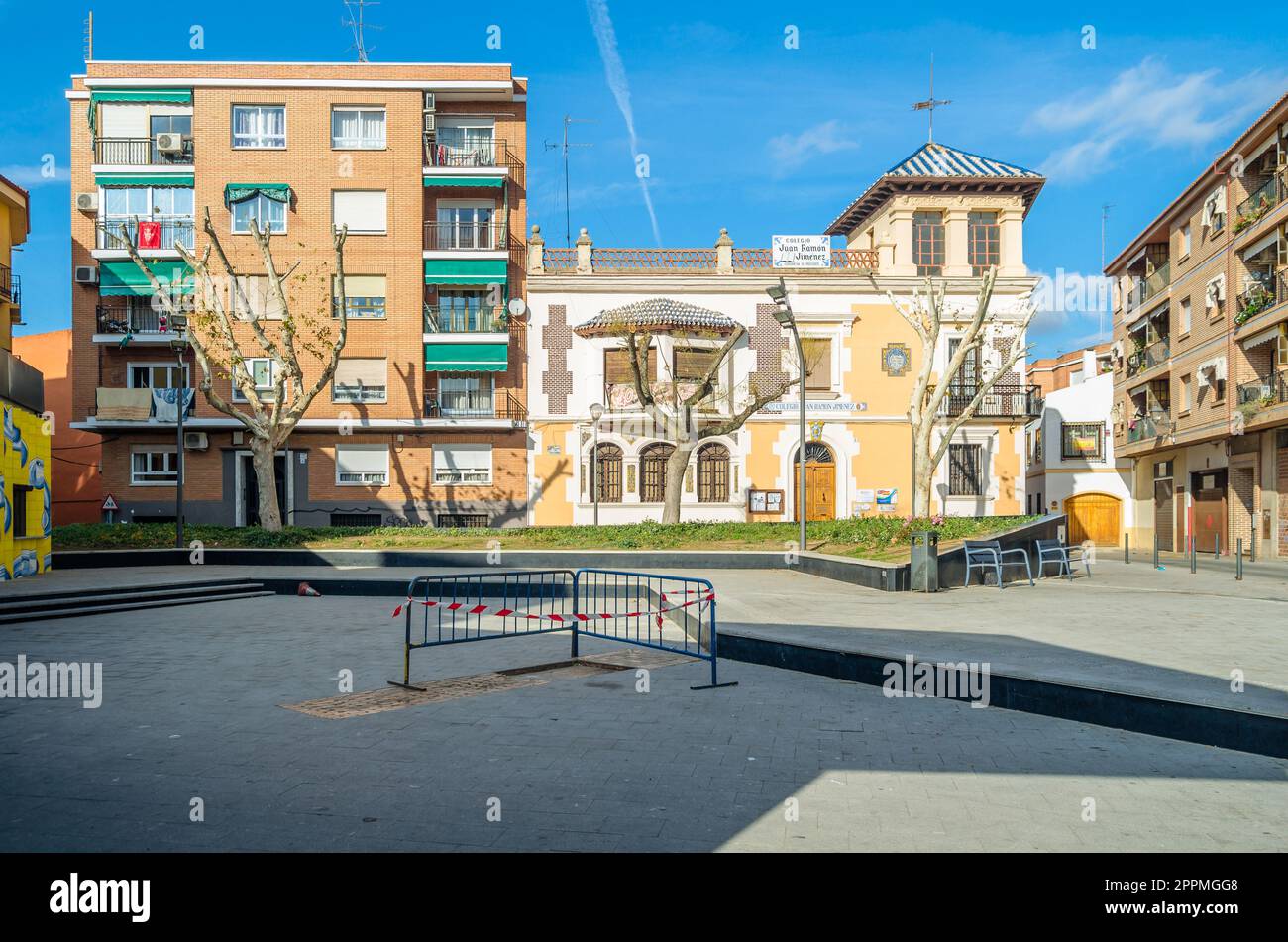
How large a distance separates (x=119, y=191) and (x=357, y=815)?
33.7 meters

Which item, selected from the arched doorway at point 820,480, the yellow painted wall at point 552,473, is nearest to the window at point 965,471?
the arched doorway at point 820,480

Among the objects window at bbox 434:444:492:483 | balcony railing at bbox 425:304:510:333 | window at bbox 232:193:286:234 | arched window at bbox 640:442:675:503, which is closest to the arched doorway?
arched window at bbox 640:442:675:503

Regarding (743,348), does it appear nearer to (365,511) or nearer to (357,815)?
(365,511)

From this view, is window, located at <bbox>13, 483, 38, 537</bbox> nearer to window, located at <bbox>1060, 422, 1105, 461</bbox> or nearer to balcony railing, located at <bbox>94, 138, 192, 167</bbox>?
balcony railing, located at <bbox>94, 138, 192, 167</bbox>

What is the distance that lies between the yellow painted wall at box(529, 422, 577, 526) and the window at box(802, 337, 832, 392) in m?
8.68

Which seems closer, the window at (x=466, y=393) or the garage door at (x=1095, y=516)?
the window at (x=466, y=393)

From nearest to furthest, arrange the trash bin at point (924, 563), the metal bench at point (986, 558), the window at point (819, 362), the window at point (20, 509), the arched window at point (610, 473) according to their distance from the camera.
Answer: the trash bin at point (924, 563)
the metal bench at point (986, 558)
the window at point (20, 509)
the arched window at point (610, 473)
the window at point (819, 362)

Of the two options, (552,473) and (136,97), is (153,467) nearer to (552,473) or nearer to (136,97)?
(136,97)

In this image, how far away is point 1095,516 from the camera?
41031mm

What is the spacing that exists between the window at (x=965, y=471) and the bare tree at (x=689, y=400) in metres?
6.51

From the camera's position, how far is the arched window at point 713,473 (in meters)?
31.3

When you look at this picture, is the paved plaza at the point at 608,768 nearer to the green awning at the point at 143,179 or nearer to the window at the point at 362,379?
the window at the point at 362,379
